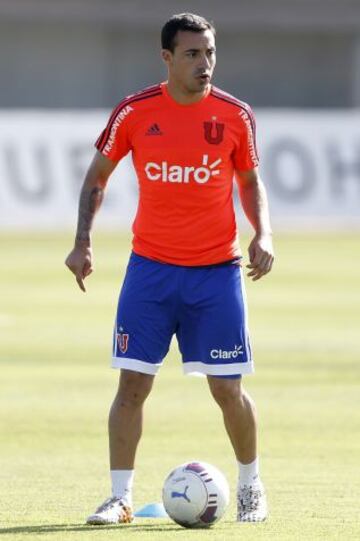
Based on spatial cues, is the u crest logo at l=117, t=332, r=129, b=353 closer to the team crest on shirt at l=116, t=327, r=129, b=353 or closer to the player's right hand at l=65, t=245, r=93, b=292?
the team crest on shirt at l=116, t=327, r=129, b=353

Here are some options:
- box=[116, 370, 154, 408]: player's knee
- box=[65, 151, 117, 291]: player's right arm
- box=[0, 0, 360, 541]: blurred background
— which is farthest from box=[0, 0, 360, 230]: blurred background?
box=[116, 370, 154, 408]: player's knee

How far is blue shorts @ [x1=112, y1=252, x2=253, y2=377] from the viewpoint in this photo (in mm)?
8180

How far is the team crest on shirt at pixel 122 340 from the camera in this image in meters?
8.19

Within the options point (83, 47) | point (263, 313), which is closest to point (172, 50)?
point (263, 313)

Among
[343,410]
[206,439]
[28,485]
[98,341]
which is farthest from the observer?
[98,341]

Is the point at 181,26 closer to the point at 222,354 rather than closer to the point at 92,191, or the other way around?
the point at 92,191

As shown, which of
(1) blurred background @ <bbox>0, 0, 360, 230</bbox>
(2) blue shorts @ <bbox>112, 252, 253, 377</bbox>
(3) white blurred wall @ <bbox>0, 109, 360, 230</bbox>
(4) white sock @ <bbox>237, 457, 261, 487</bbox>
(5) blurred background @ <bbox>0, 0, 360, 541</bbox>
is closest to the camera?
(2) blue shorts @ <bbox>112, 252, 253, 377</bbox>

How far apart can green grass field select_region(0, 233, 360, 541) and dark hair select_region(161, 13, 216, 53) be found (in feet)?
7.59

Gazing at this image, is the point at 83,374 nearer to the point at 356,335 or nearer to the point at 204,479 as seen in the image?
the point at 356,335

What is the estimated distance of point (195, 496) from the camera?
7.82 meters

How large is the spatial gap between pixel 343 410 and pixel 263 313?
22.7 feet

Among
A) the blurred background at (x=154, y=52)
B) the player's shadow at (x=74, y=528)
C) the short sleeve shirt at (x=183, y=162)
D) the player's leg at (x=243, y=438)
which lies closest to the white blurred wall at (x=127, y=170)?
the blurred background at (x=154, y=52)

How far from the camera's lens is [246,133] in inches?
325

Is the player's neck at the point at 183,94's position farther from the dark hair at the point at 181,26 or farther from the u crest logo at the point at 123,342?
the u crest logo at the point at 123,342
